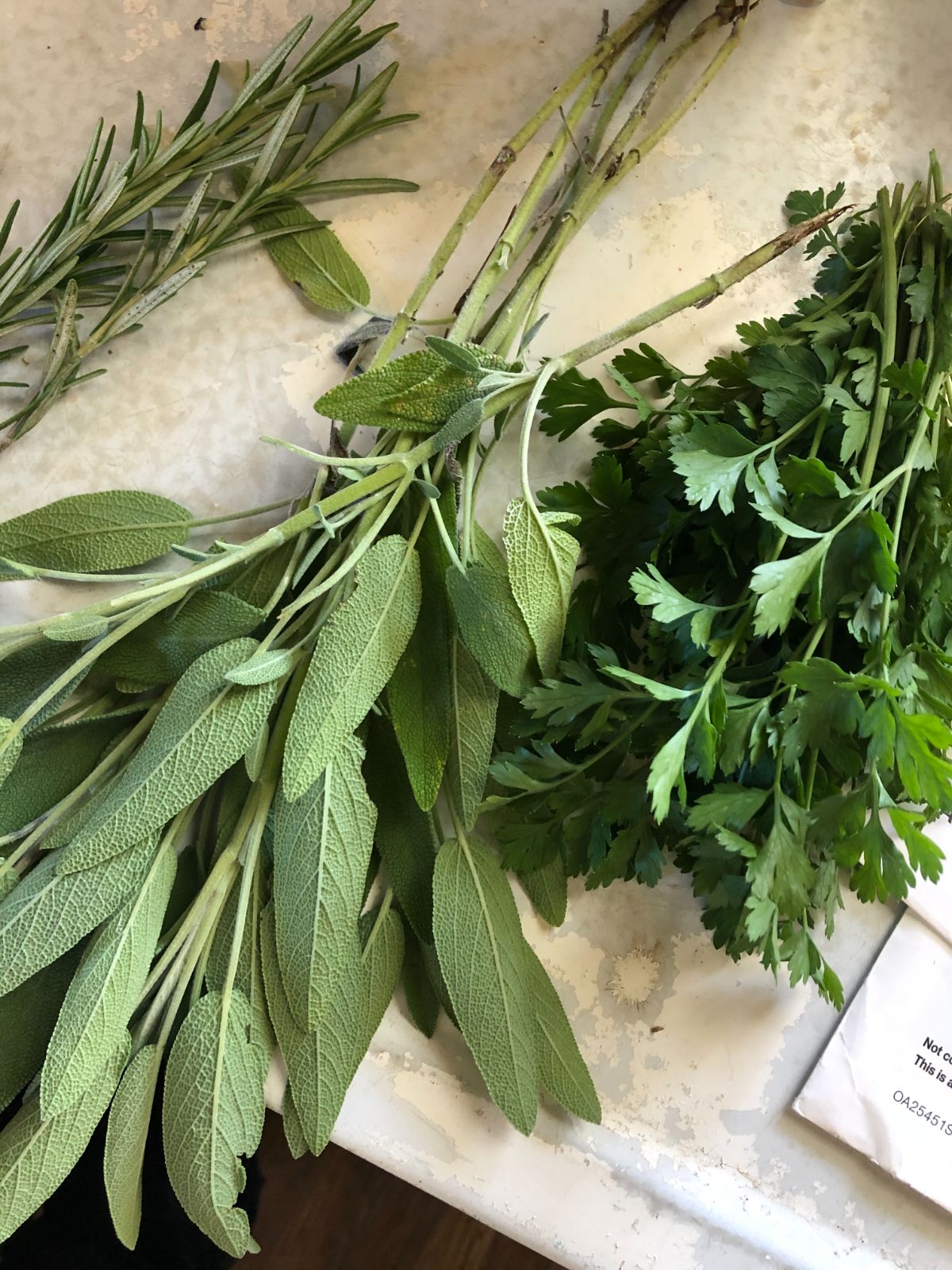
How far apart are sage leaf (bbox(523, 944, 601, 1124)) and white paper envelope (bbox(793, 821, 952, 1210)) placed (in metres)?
0.15

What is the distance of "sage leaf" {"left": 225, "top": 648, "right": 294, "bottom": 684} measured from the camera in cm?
47

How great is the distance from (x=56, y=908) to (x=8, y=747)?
3.5 inches

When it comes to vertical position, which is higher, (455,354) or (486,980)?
(455,354)

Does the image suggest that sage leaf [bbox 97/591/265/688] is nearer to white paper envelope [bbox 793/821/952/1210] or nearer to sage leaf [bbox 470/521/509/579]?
sage leaf [bbox 470/521/509/579]

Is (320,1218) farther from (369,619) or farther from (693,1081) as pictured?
(369,619)

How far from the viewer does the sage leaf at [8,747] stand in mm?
467

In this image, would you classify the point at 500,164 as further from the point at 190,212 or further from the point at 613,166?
the point at 190,212

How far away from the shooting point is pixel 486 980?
21.7 inches

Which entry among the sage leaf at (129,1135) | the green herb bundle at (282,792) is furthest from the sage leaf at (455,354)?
the sage leaf at (129,1135)

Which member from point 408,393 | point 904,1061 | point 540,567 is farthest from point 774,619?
point 904,1061

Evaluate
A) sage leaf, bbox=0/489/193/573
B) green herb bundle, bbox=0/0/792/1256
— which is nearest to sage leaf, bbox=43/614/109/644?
green herb bundle, bbox=0/0/792/1256

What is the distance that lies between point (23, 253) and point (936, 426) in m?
0.62

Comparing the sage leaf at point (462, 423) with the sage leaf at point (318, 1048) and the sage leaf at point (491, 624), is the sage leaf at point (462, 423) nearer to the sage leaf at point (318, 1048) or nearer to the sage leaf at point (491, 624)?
the sage leaf at point (491, 624)

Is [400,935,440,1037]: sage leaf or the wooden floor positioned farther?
the wooden floor
